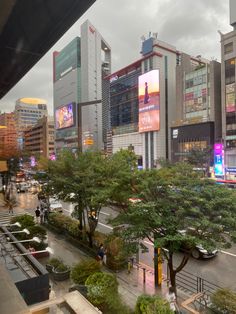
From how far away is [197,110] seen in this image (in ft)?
210

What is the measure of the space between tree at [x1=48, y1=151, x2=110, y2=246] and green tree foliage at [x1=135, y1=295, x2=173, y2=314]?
803cm

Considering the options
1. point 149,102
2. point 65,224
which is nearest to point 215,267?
point 65,224

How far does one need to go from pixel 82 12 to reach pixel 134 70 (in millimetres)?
86484

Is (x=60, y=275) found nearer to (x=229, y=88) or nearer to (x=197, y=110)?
(x=229, y=88)

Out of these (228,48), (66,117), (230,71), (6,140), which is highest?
(228,48)

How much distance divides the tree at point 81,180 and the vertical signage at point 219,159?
32.4m

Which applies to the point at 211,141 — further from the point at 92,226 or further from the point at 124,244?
the point at 124,244

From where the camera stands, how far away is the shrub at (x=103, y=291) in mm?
10109

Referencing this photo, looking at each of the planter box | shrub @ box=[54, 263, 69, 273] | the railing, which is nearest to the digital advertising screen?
shrub @ box=[54, 263, 69, 273]

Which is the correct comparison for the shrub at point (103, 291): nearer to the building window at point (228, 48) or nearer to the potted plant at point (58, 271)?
the potted plant at point (58, 271)

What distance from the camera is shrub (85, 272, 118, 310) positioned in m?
10.1

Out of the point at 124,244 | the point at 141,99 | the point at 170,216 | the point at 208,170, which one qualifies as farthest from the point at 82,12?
the point at 141,99

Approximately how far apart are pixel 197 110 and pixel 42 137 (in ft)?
299

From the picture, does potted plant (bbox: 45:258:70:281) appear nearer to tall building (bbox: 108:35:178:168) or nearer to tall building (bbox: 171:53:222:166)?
tall building (bbox: 171:53:222:166)
